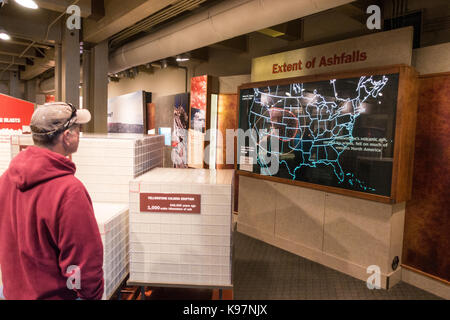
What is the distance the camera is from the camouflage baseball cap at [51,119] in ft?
4.32

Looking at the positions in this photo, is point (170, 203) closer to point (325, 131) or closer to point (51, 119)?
point (51, 119)

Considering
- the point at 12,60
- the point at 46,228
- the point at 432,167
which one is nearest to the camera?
the point at 46,228

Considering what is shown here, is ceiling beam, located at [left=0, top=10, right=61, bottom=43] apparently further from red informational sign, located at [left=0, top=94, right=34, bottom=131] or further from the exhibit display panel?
the exhibit display panel

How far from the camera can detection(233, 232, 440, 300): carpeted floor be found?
330 centimetres

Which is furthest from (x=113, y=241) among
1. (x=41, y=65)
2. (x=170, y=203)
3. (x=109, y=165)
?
(x=41, y=65)

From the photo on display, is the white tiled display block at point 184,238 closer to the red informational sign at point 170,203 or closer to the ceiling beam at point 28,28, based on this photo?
the red informational sign at point 170,203

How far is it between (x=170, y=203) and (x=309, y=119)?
270 centimetres

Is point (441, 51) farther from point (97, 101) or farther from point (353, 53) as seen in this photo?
point (97, 101)

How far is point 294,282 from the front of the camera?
3.58 m

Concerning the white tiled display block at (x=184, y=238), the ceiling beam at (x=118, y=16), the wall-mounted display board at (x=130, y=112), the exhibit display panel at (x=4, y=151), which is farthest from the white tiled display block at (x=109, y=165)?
the wall-mounted display board at (x=130, y=112)

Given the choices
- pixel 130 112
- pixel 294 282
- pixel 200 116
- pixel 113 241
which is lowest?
pixel 294 282

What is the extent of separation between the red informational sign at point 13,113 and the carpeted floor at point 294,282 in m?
3.17

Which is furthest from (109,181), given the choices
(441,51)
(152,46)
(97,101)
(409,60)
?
(97,101)

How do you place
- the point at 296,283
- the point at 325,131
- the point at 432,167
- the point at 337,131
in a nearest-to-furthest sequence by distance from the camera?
the point at 432,167 → the point at 296,283 → the point at 337,131 → the point at 325,131
